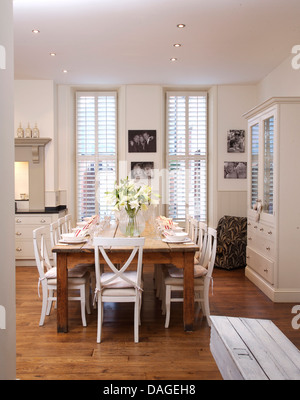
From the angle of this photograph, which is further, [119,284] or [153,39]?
[153,39]

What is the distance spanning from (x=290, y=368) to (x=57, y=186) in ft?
18.7

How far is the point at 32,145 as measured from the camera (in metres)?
6.64

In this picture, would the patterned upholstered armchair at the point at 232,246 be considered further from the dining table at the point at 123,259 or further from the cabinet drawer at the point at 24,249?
the cabinet drawer at the point at 24,249

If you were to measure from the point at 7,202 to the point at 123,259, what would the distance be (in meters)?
1.74

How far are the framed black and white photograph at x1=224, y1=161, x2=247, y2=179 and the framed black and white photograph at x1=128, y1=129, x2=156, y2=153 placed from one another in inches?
53.1

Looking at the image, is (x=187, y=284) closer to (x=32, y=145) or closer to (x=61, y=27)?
(x=61, y=27)

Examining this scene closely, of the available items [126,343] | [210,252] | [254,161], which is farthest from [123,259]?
[254,161]

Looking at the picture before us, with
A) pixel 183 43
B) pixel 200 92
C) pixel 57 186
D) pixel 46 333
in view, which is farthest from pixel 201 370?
pixel 200 92

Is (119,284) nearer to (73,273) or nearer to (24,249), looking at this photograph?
(73,273)

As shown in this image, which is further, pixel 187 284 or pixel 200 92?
pixel 200 92

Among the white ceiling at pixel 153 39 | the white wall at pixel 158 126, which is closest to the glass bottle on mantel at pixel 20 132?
the white wall at pixel 158 126

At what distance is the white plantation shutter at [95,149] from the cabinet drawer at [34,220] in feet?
2.68

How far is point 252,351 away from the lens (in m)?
2.01

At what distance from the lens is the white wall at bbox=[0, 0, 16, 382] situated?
73.8 inches
